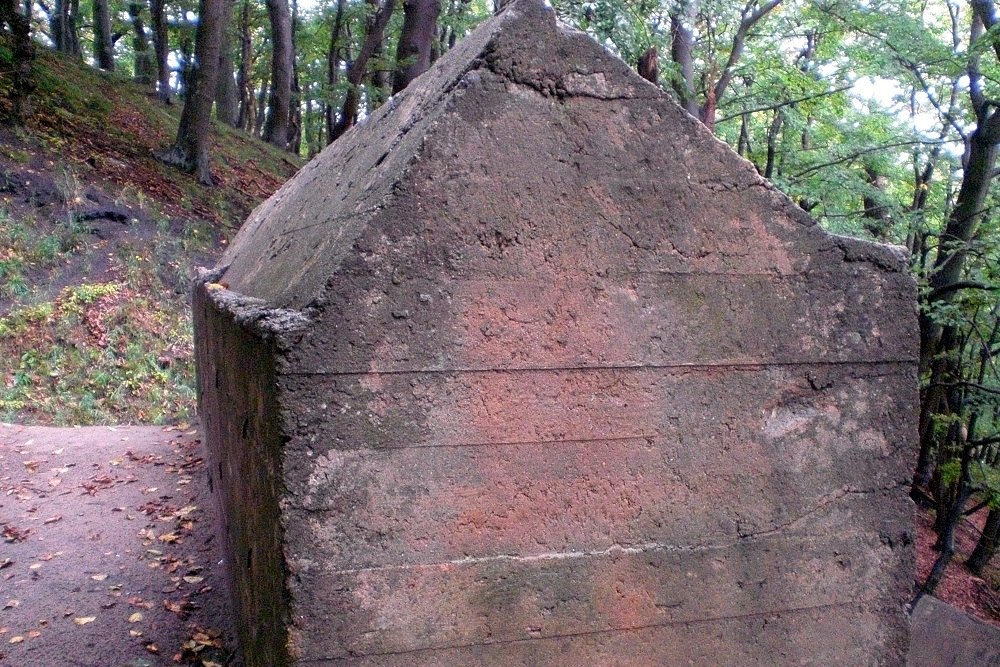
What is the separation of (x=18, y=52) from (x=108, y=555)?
9.63m

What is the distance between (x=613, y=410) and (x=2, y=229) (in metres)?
10.5

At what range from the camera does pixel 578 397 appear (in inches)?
101

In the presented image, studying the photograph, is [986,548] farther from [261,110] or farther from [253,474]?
[261,110]

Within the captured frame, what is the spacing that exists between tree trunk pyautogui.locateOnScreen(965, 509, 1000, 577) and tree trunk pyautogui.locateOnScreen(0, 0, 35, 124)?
1409 cm

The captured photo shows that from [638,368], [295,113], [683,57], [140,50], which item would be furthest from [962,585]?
[140,50]

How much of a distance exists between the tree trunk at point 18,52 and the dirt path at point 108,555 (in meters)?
6.30

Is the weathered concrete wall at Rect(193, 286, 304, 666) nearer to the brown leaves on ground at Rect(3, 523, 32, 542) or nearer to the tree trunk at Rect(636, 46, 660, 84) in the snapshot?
the brown leaves on ground at Rect(3, 523, 32, 542)

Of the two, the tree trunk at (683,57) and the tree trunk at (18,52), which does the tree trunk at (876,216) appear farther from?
the tree trunk at (18,52)

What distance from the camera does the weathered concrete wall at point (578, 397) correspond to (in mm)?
2367

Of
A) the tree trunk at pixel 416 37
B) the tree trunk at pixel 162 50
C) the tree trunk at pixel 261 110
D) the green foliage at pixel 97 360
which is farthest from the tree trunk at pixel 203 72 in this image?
the tree trunk at pixel 261 110

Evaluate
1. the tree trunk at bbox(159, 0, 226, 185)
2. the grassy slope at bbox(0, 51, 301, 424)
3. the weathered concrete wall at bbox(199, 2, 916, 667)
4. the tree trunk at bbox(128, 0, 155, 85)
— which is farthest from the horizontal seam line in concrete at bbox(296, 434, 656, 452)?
the tree trunk at bbox(128, 0, 155, 85)

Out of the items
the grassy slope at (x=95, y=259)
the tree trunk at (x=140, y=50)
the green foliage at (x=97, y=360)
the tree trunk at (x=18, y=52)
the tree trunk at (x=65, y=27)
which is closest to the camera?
the green foliage at (x=97, y=360)

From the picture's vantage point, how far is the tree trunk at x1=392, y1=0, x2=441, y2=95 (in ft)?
36.4

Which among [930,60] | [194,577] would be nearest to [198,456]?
[194,577]
